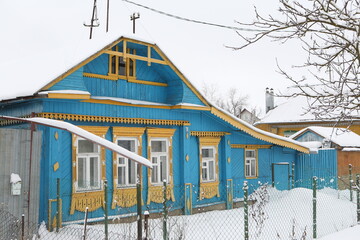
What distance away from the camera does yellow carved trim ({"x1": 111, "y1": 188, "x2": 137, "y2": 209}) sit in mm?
11602

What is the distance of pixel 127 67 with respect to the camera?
12.5 m

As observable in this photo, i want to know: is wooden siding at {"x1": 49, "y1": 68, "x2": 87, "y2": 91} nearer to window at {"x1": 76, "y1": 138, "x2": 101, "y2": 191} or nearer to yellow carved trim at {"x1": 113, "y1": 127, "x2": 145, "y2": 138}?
window at {"x1": 76, "y1": 138, "x2": 101, "y2": 191}

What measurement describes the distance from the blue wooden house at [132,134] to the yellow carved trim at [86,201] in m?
0.02

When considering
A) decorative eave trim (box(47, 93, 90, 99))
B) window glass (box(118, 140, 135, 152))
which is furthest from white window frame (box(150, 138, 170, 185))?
decorative eave trim (box(47, 93, 90, 99))

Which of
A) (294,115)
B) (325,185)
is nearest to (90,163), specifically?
(325,185)

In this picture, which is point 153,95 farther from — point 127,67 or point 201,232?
point 201,232

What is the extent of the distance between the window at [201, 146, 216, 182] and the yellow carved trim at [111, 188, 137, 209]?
3.02 meters

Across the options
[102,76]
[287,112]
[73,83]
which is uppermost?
[287,112]

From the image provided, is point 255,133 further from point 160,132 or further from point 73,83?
point 73,83

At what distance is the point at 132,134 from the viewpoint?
12312 millimetres

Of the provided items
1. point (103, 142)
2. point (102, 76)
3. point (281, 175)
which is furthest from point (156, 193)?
point (281, 175)

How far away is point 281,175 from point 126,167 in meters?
7.77

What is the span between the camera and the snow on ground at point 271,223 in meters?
9.30

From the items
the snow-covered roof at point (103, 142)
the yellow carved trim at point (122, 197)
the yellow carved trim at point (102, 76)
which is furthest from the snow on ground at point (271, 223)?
the yellow carved trim at point (102, 76)
